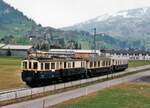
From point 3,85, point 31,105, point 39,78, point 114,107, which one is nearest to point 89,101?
point 114,107

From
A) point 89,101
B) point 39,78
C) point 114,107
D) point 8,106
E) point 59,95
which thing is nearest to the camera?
point 8,106

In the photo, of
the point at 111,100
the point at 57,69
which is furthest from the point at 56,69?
the point at 111,100

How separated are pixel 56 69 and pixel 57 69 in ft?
1.69

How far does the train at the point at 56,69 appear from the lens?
62688mm

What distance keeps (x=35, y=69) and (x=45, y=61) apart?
8.19 ft

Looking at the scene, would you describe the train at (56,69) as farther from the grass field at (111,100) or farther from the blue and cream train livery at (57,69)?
the grass field at (111,100)

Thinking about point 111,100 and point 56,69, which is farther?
point 56,69

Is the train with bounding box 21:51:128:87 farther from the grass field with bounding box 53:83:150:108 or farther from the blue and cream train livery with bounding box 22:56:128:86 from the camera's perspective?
the grass field with bounding box 53:83:150:108

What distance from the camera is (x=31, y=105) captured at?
4344 centimetres

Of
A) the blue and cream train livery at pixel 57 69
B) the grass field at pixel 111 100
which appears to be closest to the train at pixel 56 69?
the blue and cream train livery at pixel 57 69

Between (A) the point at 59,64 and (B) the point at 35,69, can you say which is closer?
(B) the point at 35,69

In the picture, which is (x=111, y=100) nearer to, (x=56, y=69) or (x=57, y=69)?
(x=56, y=69)

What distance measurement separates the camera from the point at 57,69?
226 ft

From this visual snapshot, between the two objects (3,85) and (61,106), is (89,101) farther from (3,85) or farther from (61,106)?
(3,85)
